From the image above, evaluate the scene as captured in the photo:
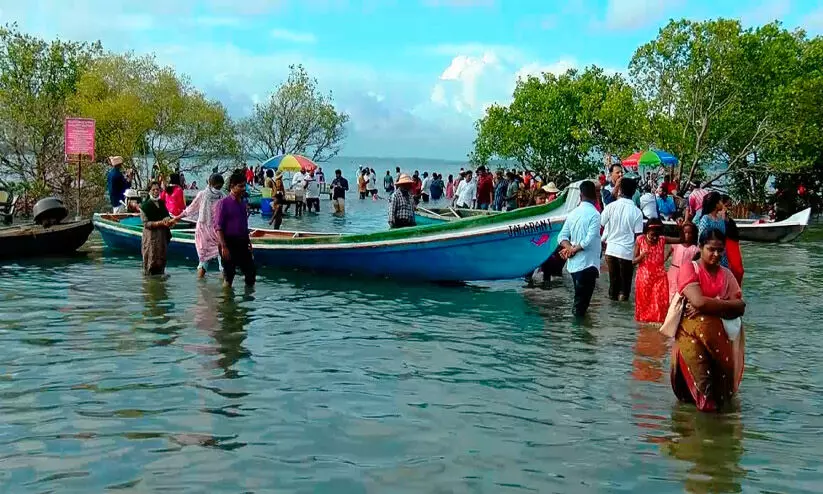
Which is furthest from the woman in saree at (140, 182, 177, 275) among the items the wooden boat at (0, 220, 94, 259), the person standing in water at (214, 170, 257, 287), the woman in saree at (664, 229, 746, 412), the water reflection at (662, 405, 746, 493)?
the water reflection at (662, 405, 746, 493)

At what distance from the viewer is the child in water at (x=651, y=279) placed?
1053 cm

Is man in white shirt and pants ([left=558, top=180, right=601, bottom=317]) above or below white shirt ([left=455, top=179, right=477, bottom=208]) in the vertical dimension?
below

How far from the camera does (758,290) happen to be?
1409 centimetres

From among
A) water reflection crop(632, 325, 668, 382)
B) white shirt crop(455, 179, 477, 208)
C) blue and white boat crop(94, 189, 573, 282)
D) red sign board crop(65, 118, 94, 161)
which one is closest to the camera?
water reflection crop(632, 325, 668, 382)

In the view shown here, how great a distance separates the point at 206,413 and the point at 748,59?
26169 millimetres

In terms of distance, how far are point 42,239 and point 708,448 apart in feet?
46.4

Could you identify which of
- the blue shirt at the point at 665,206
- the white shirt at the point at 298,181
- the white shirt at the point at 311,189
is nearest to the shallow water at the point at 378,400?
the blue shirt at the point at 665,206

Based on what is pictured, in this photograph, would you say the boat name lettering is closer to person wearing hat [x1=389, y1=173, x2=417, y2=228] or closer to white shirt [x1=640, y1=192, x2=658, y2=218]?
person wearing hat [x1=389, y1=173, x2=417, y2=228]

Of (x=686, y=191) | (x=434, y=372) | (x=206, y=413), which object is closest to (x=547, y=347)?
(x=434, y=372)

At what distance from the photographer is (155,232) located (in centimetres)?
1353

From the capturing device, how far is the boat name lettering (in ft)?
40.1

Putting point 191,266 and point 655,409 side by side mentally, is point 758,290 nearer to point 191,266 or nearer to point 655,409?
point 655,409

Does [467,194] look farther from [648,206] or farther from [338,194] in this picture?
[648,206]

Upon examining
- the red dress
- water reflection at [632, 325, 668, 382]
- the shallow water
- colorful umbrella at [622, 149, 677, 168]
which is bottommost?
the shallow water
